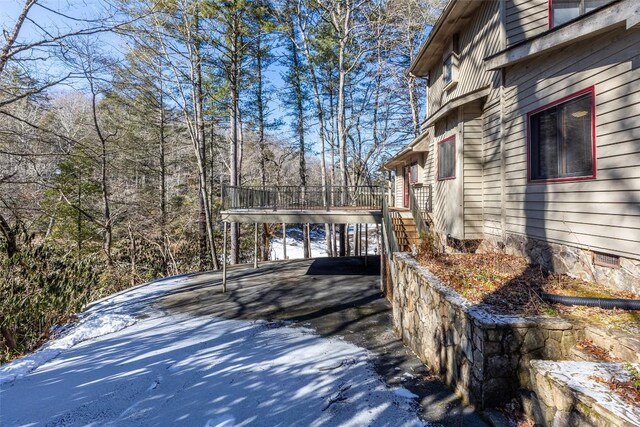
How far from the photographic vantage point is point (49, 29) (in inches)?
220

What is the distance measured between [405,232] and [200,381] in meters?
5.48

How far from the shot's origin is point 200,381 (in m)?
4.03

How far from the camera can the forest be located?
650cm

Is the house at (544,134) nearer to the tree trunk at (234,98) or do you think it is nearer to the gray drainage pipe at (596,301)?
the gray drainage pipe at (596,301)

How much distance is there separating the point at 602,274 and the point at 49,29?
9668 mm

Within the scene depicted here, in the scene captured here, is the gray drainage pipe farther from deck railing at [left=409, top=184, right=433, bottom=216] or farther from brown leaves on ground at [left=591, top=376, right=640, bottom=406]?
deck railing at [left=409, top=184, right=433, bottom=216]

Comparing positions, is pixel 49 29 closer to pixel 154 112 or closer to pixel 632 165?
pixel 632 165

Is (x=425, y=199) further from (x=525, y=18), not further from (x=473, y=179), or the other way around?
(x=525, y=18)

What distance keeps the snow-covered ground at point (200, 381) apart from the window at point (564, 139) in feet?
12.3

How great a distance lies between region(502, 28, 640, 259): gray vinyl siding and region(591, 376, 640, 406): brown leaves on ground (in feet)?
6.86

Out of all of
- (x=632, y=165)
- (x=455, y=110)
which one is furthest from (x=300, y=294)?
(x=632, y=165)

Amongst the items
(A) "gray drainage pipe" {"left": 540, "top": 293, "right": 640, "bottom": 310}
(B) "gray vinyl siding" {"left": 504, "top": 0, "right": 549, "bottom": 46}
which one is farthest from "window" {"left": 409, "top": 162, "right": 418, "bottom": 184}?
(A) "gray drainage pipe" {"left": 540, "top": 293, "right": 640, "bottom": 310}

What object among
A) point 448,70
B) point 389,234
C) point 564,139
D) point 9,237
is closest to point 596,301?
point 564,139

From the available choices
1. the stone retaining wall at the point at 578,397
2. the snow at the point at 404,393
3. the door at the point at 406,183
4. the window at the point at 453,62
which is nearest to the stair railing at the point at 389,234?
the snow at the point at 404,393
